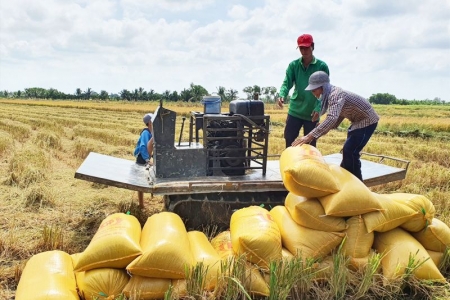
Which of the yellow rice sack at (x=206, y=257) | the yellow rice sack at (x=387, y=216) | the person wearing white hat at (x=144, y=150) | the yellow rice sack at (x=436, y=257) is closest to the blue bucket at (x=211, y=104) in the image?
the person wearing white hat at (x=144, y=150)

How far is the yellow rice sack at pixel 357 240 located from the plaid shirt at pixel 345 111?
0.97 meters

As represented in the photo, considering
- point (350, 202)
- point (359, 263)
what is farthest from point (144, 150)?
point (359, 263)

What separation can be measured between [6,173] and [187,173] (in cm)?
415

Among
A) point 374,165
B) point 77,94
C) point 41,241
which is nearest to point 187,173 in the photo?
point 41,241

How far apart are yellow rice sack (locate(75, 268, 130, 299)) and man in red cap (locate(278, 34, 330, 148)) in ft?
9.36

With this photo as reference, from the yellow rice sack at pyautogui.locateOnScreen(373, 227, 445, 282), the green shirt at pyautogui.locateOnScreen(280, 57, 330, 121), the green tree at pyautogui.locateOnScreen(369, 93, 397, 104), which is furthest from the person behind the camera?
the green tree at pyautogui.locateOnScreen(369, 93, 397, 104)

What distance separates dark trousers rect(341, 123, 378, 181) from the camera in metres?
4.09

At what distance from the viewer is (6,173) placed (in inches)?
277

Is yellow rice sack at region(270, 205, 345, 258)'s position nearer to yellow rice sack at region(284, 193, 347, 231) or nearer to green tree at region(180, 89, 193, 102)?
yellow rice sack at region(284, 193, 347, 231)

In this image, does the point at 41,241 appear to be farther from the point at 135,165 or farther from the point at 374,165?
the point at 374,165

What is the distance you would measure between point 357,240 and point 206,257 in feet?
3.96

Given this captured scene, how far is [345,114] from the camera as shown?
13.3 feet

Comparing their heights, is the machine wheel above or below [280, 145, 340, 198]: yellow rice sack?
below

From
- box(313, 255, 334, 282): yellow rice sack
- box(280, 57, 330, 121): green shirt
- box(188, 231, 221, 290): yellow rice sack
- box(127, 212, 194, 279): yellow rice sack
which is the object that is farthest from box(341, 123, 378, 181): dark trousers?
box(127, 212, 194, 279): yellow rice sack
